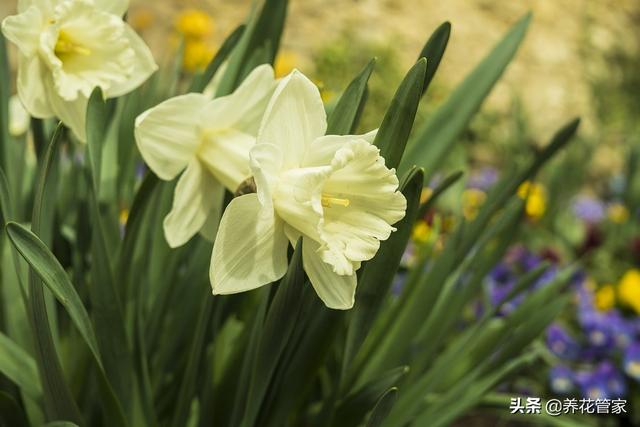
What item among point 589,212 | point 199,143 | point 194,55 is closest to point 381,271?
point 199,143

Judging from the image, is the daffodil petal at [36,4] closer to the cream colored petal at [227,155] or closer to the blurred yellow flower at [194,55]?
the cream colored petal at [227,155]

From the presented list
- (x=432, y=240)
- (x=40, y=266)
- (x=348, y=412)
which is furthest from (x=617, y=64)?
(x=40, y=266)

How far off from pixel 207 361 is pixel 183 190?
0.24 m

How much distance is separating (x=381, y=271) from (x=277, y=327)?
132 millimetres

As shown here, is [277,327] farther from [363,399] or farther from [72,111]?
[72,111]

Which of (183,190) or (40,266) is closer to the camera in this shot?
(40,266)

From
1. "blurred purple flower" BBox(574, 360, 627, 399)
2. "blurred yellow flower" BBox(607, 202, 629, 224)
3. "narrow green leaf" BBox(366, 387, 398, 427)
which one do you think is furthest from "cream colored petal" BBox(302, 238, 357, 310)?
"blurred yellow flower" BBox(607, 202, 629, 224)

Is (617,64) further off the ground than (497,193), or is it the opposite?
(497,193)

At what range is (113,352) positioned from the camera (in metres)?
0.83

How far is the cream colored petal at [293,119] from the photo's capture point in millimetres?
688

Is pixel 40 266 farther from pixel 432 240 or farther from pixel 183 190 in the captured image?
pixel 432 240

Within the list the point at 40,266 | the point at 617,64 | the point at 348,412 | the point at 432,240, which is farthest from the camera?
the point at 617,64

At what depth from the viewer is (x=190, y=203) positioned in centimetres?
81

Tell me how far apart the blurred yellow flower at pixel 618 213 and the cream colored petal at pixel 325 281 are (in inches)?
72.1
